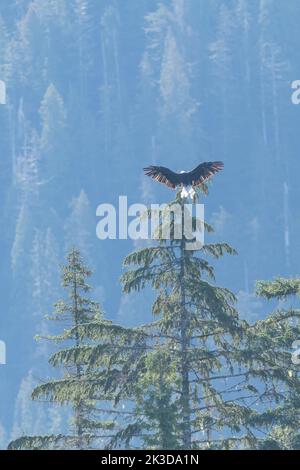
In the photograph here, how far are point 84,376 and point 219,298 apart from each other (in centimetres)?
187

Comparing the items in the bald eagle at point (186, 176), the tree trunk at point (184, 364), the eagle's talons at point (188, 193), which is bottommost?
the tree trunk at point (184, 364)

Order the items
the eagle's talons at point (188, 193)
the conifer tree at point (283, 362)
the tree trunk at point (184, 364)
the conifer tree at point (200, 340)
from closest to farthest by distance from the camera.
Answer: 1. the tree trunk at point (184, 364)
2. the conifer tree at point (200, 340)
3. the conifer tree at point (283, 362)
4. the eagle's talons at point (188, 193)

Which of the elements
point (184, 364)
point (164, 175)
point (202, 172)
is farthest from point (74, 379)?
point (202, 172)

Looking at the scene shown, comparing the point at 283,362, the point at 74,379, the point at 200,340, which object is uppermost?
the point at 200,340

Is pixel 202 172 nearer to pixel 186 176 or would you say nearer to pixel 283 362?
pixel 186 176

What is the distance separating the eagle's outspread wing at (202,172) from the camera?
74.9 feet

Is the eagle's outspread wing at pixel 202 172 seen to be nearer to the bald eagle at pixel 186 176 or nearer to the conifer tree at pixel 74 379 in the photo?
the bald eagle at pixel 186 176

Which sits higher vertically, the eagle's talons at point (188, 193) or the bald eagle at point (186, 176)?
the bald eagle at point (186, 176)

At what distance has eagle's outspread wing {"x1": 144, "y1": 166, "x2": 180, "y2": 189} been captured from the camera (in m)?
22.8

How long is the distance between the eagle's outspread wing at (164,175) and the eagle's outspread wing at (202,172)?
201 millimetres

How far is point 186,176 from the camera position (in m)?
22.9

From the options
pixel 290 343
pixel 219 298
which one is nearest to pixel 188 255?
pixel 219 298

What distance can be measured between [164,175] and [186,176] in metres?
0.30

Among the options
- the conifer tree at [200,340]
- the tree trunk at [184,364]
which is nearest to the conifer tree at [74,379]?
the conifer tree at [200,340]
